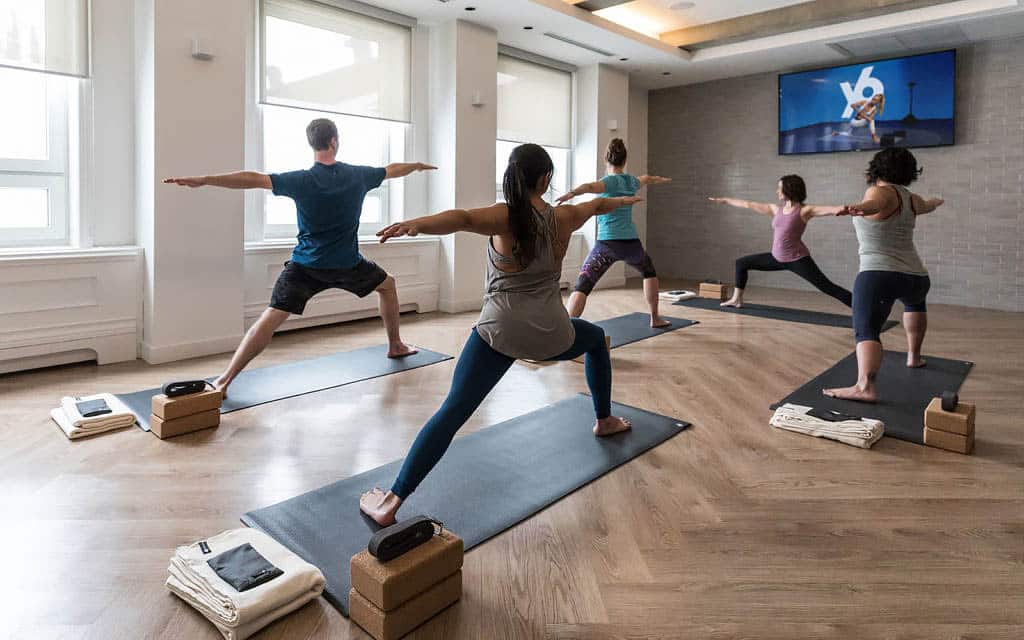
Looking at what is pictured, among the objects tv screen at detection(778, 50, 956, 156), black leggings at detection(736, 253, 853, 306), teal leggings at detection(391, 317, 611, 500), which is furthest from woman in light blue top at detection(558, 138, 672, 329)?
tv screen at detection(778, 50, 956, 156)

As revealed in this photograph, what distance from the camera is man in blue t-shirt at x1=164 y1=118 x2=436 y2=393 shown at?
3293 mm

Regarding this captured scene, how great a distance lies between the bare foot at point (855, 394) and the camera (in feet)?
11.0

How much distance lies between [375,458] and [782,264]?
14.1 feet

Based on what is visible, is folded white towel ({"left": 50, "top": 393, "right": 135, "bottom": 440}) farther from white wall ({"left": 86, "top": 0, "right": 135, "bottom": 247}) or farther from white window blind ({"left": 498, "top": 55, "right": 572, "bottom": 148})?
white window blind ({"left": 498, "top": 55, "right": 572, "bottom": 148})

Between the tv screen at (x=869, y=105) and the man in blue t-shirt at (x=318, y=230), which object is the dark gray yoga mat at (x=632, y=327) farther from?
the tv screen at (x=869, y=105)

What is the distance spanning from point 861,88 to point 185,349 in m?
6.97

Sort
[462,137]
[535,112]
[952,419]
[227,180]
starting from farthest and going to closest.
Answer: [535,112], [462,137], [227,180], [952,419]

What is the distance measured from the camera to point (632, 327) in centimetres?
529

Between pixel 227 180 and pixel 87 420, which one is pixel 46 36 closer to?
pixel 227 180

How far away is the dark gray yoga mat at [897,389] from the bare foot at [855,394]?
0.03 metres

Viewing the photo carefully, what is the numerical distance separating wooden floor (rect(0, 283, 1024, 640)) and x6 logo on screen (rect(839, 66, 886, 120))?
177 inches

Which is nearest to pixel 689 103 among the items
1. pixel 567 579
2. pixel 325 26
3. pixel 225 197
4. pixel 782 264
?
pixel 782 264

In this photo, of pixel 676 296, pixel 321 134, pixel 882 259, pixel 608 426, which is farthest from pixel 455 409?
pixel 676 296

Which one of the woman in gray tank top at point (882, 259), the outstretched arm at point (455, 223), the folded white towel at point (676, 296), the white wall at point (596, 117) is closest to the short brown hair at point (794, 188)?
the folded white towel at point (676, 296)
